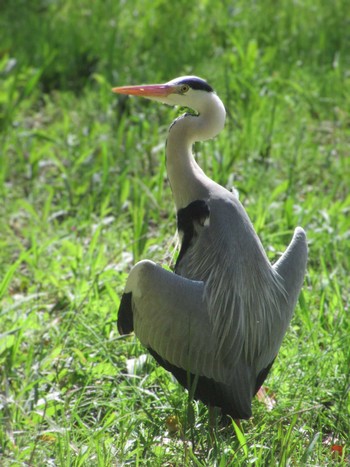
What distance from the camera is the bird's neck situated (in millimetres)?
3363

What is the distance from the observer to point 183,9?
25.3ft

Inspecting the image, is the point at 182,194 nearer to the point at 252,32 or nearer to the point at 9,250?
the point at 9,250

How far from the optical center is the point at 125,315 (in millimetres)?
3189

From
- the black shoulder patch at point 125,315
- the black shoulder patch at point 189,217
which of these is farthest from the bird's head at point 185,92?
the black shoulder patch at point 125,315

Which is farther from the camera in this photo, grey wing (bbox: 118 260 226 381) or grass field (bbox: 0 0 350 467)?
grass field (bbox: 0 0 350 467)

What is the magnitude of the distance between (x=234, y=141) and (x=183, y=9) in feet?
7.87

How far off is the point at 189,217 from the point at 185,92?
1.58ft

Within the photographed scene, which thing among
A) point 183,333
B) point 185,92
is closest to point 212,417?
point 183,333

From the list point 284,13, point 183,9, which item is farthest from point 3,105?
point 284,13

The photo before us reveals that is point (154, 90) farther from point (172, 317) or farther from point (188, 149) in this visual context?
point (172, 317)

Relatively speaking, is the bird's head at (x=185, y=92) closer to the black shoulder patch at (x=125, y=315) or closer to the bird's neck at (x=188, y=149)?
the bird's neck at (x=188, y=149)

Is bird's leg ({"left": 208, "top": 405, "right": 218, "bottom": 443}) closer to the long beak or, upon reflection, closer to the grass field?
the grass field

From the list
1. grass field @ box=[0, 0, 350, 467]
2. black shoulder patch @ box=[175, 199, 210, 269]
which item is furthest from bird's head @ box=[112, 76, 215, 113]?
grass field @ box=[0, 0, 350, 467]

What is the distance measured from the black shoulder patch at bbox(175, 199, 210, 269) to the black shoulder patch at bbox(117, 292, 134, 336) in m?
0.32
